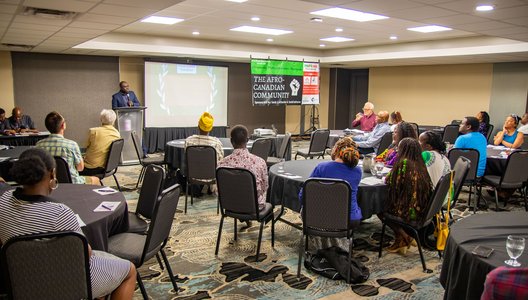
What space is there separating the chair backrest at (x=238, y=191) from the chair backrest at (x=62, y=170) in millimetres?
1497

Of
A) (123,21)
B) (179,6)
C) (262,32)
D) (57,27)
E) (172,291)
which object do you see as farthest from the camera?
(262,32)

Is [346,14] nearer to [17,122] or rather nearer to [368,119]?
[368,119]

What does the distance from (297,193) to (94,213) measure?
6.13 ft

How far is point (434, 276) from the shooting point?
3594 millimetres

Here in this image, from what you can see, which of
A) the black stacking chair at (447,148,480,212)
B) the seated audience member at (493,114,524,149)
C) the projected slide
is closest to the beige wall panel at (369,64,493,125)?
the seated audience member at (493,114,524,149)

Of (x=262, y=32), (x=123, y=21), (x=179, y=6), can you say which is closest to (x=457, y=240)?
(x=123, y=21)

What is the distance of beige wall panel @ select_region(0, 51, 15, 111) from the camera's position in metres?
9.05

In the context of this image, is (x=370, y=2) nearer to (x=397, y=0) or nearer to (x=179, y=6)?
(x=397, y=0)

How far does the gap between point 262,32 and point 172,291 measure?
21.5 ft

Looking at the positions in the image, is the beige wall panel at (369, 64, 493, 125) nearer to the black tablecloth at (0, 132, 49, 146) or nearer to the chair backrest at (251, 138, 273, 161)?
the chair backrest at (251, 138, 273, 161)

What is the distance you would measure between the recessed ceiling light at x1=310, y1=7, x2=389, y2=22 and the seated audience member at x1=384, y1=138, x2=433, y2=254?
3.22 metres

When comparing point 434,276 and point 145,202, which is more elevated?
point 145,202

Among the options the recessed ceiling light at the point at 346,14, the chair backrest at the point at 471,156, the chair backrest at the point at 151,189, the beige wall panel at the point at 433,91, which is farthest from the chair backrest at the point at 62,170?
the beige wall panel at the point at 433,91

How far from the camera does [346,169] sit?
3.47 meters
